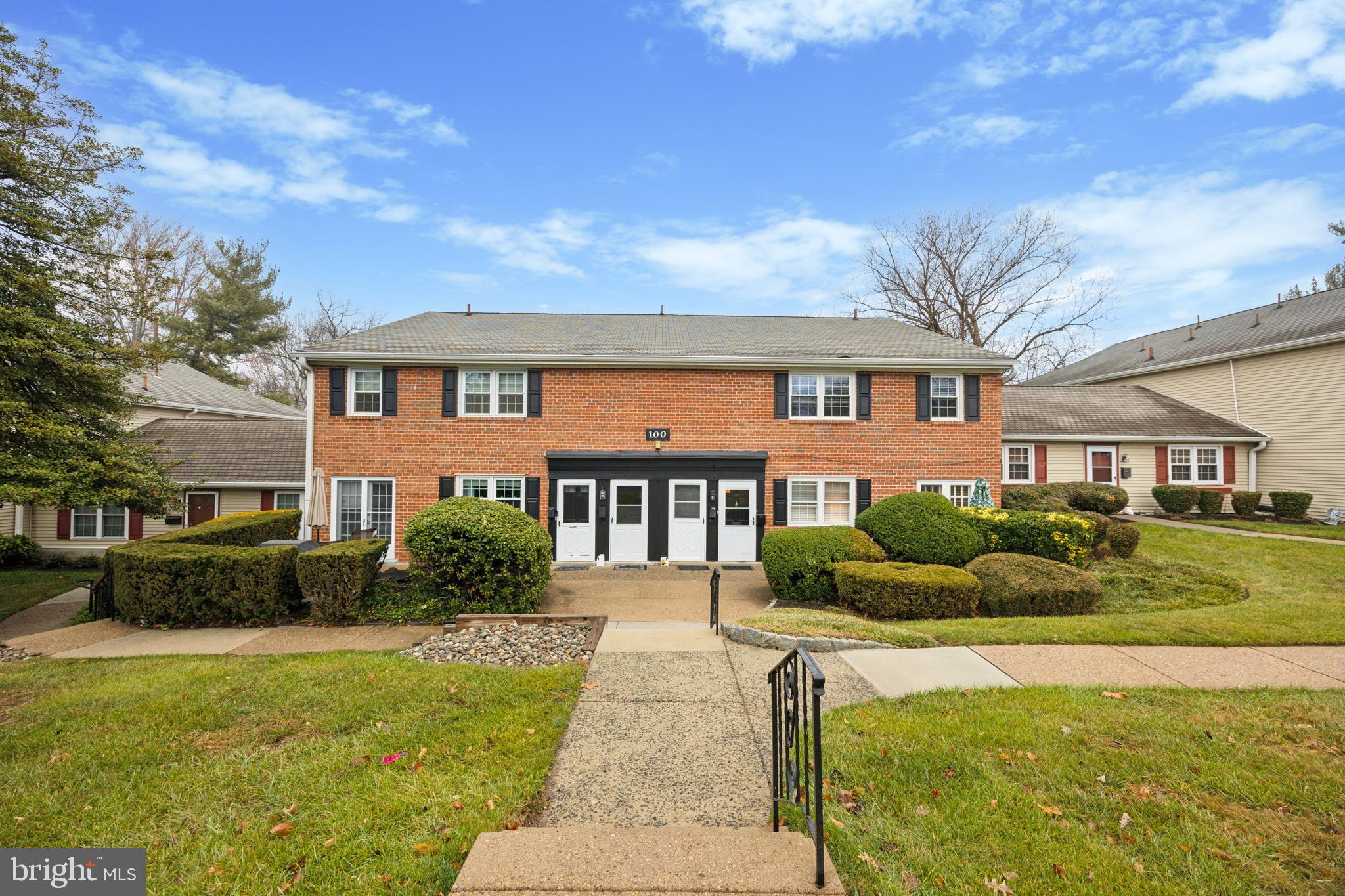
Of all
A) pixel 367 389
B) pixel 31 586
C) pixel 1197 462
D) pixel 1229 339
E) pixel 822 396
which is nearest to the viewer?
pixel 31 586

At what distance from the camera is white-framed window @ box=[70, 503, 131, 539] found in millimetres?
16516

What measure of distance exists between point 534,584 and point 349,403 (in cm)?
814

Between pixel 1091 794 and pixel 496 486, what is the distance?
1238cm

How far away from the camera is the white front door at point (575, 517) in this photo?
13.9 metres

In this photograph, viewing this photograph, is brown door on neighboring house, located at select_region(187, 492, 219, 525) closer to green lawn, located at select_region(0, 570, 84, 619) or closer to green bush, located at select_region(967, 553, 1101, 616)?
green lawn, located at select_region(0, 570, 84, 619)

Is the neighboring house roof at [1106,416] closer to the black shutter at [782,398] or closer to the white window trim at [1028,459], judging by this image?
the white window trim at [1028,459]

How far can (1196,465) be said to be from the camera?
768 inches

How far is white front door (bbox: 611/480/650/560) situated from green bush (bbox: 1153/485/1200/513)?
1713 cm

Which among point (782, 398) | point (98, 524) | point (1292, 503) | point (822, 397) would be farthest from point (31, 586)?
point (1292, 503)

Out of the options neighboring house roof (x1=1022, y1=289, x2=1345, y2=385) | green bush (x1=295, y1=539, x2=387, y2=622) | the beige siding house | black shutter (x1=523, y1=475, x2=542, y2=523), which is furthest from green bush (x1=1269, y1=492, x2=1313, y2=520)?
green bush (x1=295, y1=539, x2=387, y2=622)

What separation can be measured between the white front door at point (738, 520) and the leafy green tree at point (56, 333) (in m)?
11.5

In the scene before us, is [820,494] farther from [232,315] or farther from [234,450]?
[232,315]

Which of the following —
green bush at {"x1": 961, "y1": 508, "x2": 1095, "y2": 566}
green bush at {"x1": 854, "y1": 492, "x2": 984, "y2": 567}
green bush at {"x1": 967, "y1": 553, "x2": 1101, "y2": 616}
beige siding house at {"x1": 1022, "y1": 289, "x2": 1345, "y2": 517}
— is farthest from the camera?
beige siding house at {"x1": 1022, "y1": 289, "x2": 1345, "y2": 517}

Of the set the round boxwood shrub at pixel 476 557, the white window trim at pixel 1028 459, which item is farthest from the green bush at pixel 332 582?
the white window trim at pixel 1028 459
